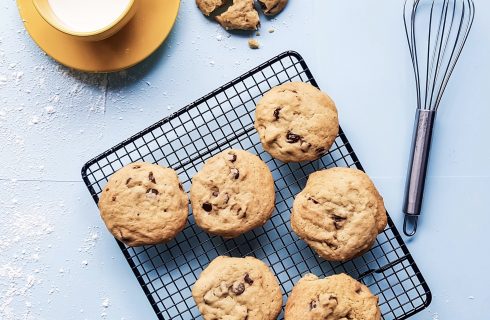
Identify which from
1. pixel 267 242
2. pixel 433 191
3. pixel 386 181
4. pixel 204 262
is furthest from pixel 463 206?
pixel 204 262

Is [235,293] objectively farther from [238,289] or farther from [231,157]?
[231,157]

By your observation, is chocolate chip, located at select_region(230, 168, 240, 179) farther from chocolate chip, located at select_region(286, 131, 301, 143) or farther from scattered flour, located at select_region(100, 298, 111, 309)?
scattered flour, located at select_region(100, 298, 111, 309)

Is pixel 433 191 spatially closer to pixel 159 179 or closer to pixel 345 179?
pixel 345 179

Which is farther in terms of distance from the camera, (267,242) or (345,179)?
(267,242)

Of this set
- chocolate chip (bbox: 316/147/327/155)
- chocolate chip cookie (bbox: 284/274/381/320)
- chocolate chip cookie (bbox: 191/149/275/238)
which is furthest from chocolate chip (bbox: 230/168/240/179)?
chocolate chip cookie (bbox: 284/274/381/320)

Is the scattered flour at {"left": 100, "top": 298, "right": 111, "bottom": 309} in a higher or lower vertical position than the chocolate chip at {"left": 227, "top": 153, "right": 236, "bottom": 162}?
lower

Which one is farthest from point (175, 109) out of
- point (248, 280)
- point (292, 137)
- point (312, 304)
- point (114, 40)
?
point (312, 304)

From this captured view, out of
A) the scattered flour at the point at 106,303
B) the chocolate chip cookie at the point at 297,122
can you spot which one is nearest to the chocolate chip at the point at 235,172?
the chocolate chip cookie at the point at 297,122
